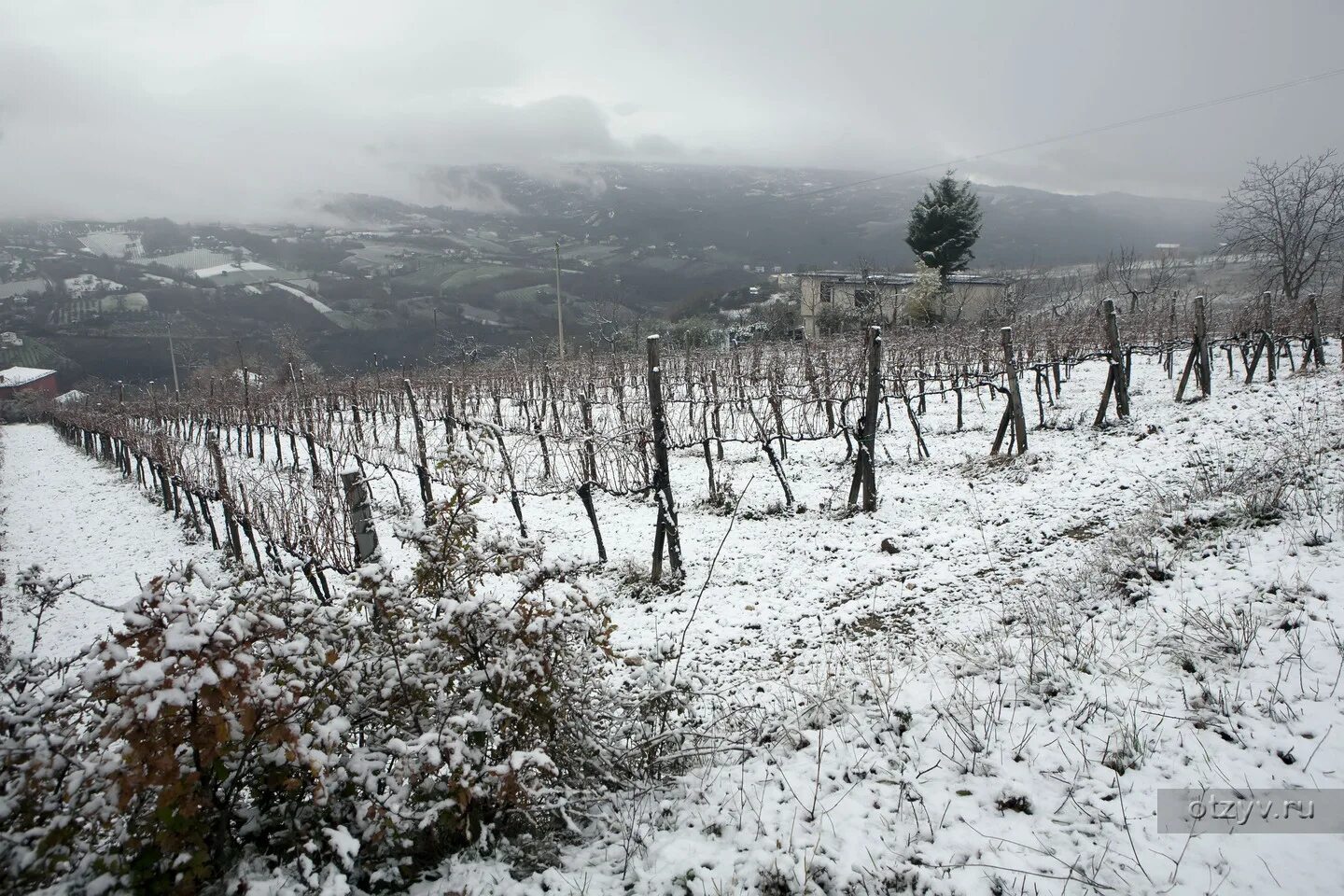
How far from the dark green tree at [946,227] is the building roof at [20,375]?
8208 centimetres

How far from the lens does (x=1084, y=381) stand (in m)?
17.3

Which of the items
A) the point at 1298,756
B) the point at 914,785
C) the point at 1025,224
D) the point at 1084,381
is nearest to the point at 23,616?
the point at 914,785

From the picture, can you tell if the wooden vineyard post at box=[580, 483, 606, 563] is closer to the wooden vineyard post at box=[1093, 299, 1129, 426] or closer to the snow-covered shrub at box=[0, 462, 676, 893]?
the snow-covered shrub at box=[0, 462, 676, 893]

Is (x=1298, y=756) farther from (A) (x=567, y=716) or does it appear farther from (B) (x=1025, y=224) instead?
(B) (x=1025, y=224)

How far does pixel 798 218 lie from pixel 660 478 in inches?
4942

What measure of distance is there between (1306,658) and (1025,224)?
146 m

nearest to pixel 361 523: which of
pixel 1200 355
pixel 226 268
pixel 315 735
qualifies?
pixel 315 735

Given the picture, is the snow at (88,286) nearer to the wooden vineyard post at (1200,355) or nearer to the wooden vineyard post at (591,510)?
the wooden vineyard post at (591,510)

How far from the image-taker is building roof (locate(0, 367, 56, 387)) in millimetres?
58219

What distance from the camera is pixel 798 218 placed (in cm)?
12025

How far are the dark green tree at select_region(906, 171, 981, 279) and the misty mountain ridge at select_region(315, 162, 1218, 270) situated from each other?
3693 cm

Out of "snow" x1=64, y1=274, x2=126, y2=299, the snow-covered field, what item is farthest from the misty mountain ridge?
"snow" x1=64, y1=274, x2=126, y2=299

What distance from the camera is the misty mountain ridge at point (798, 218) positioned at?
319 ft

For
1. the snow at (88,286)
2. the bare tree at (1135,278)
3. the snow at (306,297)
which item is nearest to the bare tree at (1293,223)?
the bare tree at (1135,278)
